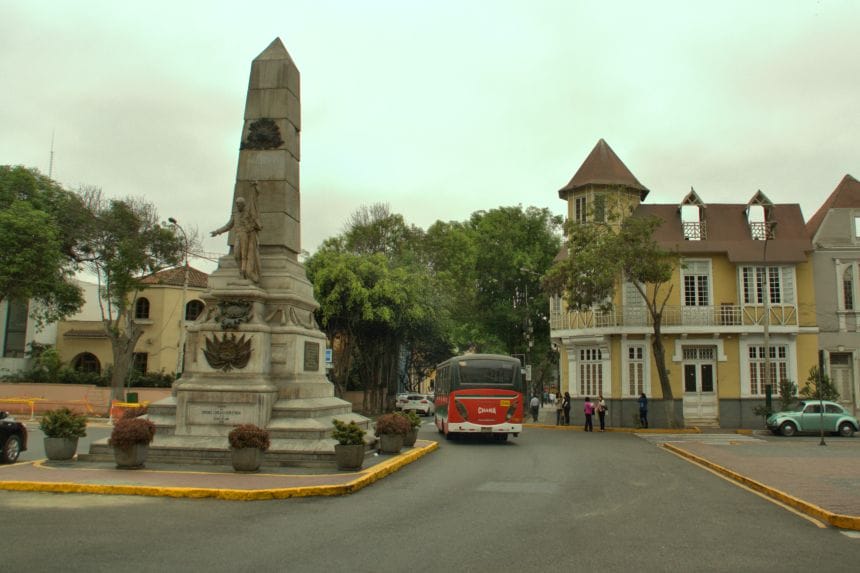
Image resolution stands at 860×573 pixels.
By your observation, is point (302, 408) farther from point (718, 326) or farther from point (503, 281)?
point (503, 281)

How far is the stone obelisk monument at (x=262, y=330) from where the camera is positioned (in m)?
14.8

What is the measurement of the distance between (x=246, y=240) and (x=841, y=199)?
30.7m

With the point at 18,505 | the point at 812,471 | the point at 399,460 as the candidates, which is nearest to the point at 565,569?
the point at 18,505

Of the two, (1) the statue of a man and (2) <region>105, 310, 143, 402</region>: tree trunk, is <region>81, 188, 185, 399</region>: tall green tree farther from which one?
(1) the statue of a man

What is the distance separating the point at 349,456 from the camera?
13328 millimetres

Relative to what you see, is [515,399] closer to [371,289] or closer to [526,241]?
[371,289]

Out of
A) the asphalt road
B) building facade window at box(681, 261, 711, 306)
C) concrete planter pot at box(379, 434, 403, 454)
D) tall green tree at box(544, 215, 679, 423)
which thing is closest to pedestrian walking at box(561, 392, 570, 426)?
tall green tree at box(544, 215, 679, 423)

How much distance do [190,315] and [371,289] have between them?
13.1 m

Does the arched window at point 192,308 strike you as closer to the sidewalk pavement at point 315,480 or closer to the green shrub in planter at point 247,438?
the sidewalk pavement at point 315,480

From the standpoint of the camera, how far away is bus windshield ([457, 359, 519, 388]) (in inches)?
957

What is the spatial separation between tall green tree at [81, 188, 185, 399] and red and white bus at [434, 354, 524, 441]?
18.3m

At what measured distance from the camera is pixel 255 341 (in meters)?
15.3

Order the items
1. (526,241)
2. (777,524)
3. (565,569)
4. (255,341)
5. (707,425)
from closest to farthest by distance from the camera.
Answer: (565,569) < (777,524) < (255,341) < (707,425) < (526,241)

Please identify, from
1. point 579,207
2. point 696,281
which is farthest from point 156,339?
point 696,281
